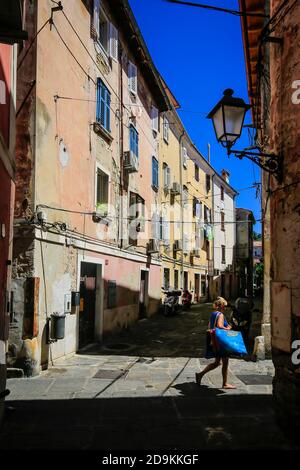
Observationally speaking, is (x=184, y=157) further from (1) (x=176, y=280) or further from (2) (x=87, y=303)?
(2) (x=87, y=303)

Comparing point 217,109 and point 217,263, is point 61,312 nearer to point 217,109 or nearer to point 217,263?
point 217,109

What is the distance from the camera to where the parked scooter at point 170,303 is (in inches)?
769

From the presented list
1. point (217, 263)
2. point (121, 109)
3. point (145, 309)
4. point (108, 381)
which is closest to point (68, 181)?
point (108, 381)

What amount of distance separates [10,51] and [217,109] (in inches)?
131

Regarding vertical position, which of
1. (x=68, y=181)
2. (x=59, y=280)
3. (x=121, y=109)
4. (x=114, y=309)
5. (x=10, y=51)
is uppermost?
(x=121, y=109)

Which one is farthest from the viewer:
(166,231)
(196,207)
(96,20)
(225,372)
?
(196,207)

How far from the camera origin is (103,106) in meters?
12.8

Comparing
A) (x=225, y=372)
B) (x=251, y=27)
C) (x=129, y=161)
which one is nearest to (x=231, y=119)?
(x=225, y=372)

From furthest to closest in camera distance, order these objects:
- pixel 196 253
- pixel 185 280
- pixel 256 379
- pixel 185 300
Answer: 1. pixel 196 253
2. pixel 185 280
3. pixel 185 300
4. pixel 256 379

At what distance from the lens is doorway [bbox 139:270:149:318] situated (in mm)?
17864

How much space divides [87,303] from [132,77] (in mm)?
9328

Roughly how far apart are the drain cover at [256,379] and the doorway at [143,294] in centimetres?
1007

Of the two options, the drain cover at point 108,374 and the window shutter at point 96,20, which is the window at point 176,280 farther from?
the drain cover at point 108,374

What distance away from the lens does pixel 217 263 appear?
33844 millimetres
